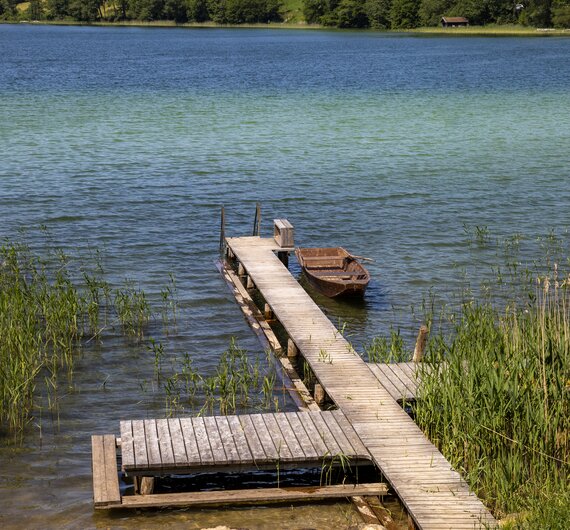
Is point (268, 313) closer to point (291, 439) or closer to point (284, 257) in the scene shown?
point (284, 257)

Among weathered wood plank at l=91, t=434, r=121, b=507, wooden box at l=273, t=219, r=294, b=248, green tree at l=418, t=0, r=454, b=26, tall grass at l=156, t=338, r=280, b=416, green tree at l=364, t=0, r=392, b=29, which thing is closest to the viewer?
weathered wood plank at l=91, t=434, r=121, b=507

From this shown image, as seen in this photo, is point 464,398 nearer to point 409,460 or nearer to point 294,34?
point 409,460

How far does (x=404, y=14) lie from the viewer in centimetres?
17775

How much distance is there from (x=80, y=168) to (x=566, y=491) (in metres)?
31.4

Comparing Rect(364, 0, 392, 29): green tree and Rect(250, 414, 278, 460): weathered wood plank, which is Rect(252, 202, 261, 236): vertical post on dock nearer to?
Rect(250, 414, 278, 460): weathered wood plank

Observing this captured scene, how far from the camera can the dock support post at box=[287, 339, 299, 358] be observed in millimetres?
19795

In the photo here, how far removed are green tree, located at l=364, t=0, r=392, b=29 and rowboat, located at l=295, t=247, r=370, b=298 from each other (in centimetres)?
16273

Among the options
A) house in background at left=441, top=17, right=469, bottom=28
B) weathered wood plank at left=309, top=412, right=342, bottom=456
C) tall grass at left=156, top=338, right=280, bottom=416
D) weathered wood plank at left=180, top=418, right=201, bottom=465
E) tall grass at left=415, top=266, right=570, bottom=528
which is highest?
house in background at left=441, top=17, right=469, bottom=28

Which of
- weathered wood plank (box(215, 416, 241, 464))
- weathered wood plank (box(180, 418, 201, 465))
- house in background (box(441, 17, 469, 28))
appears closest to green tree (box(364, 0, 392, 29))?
house in background (box(441, 17, 469, 28))

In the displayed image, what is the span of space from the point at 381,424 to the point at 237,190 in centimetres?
2257

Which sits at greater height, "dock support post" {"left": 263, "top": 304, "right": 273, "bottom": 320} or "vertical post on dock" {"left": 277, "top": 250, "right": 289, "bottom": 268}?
"vertical post on dock" {"left": 277, "top": 250, "right": 289, "bottom": 268}

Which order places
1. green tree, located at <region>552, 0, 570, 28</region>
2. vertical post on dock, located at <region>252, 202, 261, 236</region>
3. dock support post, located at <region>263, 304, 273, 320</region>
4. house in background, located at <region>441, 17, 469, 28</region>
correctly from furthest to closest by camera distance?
house in background, located at <region>441, 17, 469, 28</region>
green tree, located at <region>552, 0, 570, 28</region>
vertical post on dock, located at <region>252, 202, 261, 236</region>
dock support post, located at <region>263, 304, 273, 320</region>

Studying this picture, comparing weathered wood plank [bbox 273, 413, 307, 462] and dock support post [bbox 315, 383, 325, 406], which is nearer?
weathered wood plank [bbox 273, 413, 307, 462]

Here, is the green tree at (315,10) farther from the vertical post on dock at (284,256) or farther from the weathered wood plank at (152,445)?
the weathered wood plank at (152,445)
